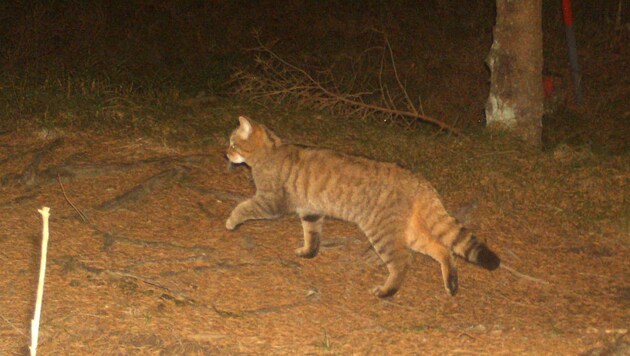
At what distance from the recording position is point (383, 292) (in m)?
4.59

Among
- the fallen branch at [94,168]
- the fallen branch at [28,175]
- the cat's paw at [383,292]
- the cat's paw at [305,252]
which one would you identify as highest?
the cat's paw at [383,292]

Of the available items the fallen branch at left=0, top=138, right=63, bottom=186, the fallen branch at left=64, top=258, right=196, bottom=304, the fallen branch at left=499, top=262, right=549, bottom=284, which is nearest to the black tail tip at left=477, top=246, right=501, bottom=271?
the fallen branch at left=499, top=262, right=549, bottom=284

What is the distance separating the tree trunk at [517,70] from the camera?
7.54m

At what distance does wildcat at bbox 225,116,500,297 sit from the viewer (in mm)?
4691

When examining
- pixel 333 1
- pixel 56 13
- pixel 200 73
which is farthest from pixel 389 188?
pixel 333 1

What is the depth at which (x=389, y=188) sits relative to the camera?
4.80m

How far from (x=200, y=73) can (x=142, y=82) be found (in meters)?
1.41

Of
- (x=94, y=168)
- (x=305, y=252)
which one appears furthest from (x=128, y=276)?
(x=94, y=168)

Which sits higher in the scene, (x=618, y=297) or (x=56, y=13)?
(x=618, y=297)

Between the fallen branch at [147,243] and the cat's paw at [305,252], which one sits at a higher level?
the cat's paw at [305,252]

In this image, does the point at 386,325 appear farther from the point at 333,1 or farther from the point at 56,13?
the point at 333,1

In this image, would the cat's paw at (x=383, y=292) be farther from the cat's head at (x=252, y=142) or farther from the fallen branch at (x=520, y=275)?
the cat's head at (x=252, y=142)

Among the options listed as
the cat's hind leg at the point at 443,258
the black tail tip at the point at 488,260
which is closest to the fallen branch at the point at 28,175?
the cat's hind leg at the point at 443,258

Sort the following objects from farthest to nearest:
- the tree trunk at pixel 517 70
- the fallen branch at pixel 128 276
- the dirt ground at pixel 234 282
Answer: the tree trunk at pixel 517 70 → the fallen branch at pixel 128 276 → the dirt ground at pixel 234 282
